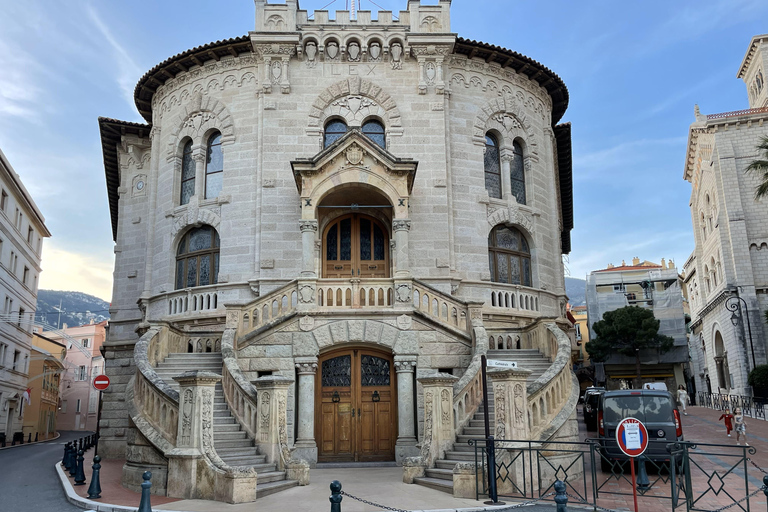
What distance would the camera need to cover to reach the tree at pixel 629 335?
57188mm

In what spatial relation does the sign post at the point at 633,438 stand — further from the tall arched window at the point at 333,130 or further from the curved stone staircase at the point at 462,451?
the tall arched window at the point at 333,130

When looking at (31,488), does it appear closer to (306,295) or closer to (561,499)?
(306,295)

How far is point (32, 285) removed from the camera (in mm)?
48219

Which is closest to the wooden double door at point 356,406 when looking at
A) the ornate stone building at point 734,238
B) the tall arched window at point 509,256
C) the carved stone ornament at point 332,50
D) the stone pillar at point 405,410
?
the stone pillar at point 405,410

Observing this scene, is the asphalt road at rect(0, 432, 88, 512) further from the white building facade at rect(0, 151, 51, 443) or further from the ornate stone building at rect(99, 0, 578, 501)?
the white building facade at rect(0, 151, 51, 443)

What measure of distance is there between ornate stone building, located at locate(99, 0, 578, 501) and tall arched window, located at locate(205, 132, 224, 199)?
95 millimetres

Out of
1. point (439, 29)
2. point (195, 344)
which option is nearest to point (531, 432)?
point (195, 344)

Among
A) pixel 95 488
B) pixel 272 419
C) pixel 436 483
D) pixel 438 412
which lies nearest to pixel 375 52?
pixel 438 412

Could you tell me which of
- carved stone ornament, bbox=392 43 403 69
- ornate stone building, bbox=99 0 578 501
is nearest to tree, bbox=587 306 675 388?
ornate stone building, bbox=99 0 578 501

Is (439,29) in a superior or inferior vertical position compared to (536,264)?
superior

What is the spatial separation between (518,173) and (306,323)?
11.9 metres

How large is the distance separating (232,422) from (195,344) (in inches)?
188

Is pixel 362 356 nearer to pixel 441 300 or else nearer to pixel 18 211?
pixel 441 300

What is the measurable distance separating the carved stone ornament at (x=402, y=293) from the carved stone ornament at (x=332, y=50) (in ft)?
33.8
